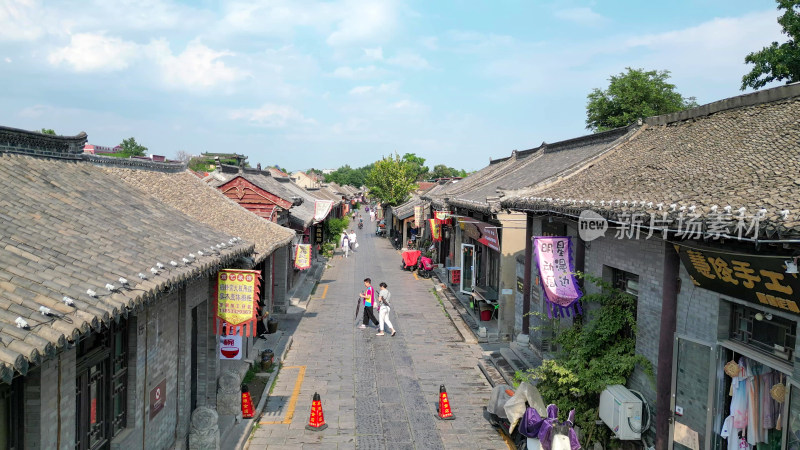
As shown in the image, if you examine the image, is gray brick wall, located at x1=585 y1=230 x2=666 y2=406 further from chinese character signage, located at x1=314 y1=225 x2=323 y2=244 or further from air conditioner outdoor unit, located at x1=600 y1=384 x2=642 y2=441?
chinese character signage, located at x1=314 y1=225 x2=323 y2=244

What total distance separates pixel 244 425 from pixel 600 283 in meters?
6.95

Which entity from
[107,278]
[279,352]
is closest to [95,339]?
[107,278]

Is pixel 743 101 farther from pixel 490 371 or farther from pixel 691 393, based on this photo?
pixel 490 371

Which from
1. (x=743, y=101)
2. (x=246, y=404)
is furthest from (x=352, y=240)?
(x=743, y=101)

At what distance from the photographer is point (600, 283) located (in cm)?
989

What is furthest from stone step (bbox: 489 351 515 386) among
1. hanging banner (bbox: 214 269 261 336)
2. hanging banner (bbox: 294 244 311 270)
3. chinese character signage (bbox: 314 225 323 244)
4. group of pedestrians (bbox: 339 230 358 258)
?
group of pedestrians (bbox: 339 230 358 258)

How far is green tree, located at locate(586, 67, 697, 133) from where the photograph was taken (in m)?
41.0

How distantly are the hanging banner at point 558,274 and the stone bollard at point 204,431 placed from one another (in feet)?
20.6


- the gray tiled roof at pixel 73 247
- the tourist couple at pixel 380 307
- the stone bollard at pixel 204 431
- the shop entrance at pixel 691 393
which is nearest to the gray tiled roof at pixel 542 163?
the tourist couple at pixel 380 307

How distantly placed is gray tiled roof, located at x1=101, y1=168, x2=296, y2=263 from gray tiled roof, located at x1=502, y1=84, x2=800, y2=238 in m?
5.73

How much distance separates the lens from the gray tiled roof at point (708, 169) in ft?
20.0

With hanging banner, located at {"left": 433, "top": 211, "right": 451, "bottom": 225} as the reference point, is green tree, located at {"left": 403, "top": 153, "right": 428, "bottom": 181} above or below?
above

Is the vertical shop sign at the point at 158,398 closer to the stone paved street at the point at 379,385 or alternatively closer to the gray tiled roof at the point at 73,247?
the gray tiled roof at the point at 73,247

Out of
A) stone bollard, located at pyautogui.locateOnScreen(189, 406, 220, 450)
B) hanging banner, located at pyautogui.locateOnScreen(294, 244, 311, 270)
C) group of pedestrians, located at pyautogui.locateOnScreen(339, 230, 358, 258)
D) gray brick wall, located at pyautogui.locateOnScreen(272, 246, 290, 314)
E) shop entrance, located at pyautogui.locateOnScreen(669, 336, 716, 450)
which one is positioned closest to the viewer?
shop entrance, located at pyautogui.locateOnScreen(669, 336, 716, 450)
